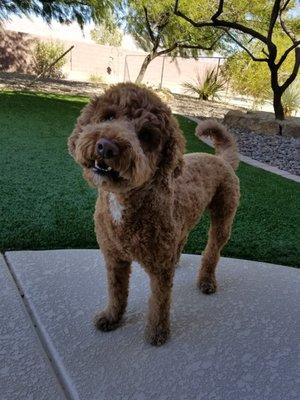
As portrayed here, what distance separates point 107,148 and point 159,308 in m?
1.08

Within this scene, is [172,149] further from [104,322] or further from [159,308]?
[104,322]

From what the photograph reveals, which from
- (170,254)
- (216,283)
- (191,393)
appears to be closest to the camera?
(191,393)

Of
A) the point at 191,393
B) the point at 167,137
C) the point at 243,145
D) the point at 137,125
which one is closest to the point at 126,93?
the point at 137,125

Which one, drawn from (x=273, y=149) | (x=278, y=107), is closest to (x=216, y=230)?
(x=273, y=149)

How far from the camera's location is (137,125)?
5.66ft

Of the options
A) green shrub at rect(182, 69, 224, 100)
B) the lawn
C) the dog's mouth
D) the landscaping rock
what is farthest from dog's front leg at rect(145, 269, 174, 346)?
green shrub at rect(182, 69, 224, 100)

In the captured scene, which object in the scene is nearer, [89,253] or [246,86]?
[89,253]

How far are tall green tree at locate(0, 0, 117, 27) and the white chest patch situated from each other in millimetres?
11844

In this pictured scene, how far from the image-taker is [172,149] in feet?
6.04

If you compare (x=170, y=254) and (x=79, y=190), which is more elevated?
(x=170, y=254)

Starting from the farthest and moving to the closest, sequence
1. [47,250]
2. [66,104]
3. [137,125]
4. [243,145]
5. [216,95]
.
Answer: [216,95]
[66,104]
[243,145]
[47,250]
[137,125]

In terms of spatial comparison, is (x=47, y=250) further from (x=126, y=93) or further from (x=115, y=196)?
(x=126, y=93)

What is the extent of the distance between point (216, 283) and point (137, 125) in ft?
4.97

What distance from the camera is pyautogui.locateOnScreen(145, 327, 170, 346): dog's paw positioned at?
217 centimetres
